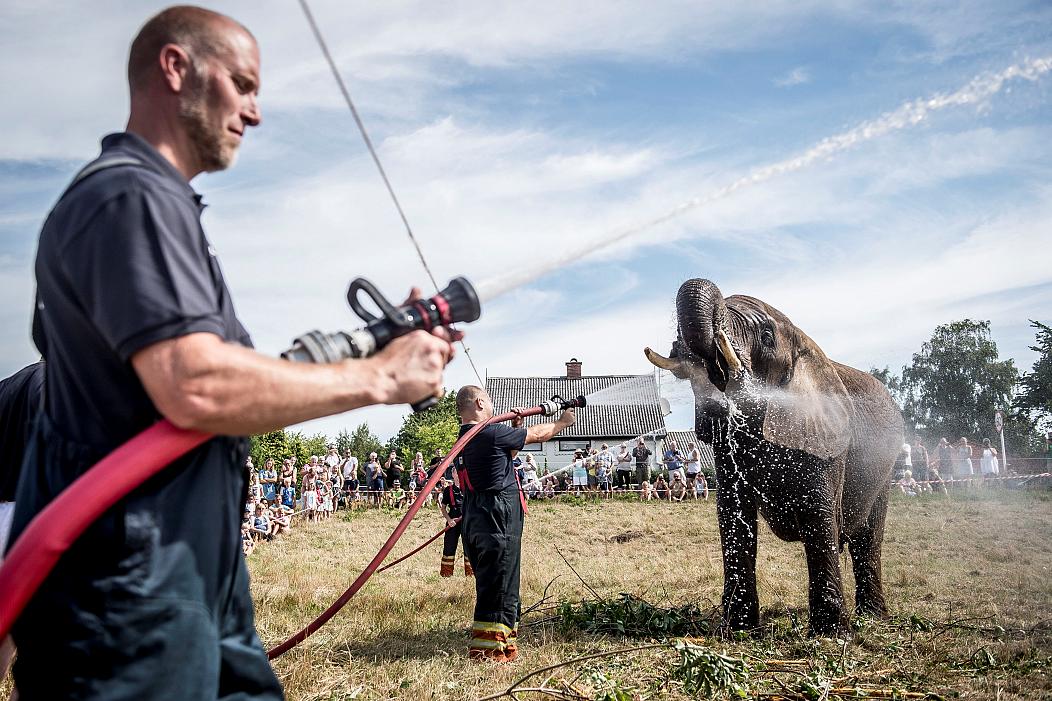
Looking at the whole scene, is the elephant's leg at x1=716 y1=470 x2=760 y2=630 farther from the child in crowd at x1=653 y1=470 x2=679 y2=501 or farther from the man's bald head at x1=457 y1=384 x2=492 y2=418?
the child in crowd at x1=653 y1=470 x2=679 y2=501

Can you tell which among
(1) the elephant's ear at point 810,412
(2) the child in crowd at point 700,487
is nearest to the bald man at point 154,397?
(1) the elephant's ear at point 810,412

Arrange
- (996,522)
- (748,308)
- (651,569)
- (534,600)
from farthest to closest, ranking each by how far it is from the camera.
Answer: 1. (996,522)
2. (651,569)
3. (534,600)
4. (748,308)

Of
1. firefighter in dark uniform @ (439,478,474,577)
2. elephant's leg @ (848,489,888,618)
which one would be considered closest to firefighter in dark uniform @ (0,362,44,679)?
firefighter in dark uniform @ (439,478,474,577)

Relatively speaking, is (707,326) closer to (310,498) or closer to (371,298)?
(371,298)

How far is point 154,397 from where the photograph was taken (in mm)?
1814

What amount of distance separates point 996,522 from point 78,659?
→ 1821cm

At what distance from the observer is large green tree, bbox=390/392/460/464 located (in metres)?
53.8

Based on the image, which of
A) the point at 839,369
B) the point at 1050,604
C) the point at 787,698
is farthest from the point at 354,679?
the point at 1050,604

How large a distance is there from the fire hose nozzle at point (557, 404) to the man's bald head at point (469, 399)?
1.16m

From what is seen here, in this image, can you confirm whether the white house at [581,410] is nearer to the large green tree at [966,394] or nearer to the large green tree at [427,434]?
the large green tree at [427,434]

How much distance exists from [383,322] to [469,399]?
223 inches

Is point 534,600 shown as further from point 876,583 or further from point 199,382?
→ point 199,382

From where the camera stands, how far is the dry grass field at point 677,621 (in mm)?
5625

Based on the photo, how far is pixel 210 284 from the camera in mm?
1955
